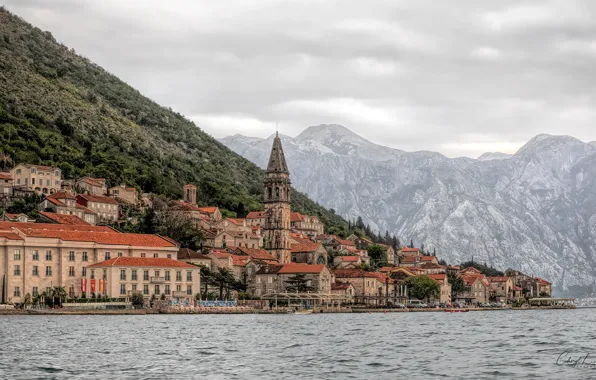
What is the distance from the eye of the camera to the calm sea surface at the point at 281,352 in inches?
2057

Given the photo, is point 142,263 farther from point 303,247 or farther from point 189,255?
point 303,247

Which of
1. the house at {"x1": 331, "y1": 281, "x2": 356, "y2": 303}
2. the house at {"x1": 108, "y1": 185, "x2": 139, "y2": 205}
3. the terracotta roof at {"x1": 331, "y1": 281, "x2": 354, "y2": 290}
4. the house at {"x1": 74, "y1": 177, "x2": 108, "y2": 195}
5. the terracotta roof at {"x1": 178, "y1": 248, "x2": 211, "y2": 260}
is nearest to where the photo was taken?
the terracotta roof at {"x1": 178, "y1": 248, "x2": 211, "y2": 260}

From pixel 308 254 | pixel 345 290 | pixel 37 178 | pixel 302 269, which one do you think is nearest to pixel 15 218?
pixel 37 178

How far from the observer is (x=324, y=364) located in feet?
188

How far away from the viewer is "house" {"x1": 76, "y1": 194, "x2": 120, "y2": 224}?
171625mm

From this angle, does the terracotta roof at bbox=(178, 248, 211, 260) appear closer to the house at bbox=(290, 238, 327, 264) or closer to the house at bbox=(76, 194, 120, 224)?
the house at bbox=(76, 194, 120, 224)

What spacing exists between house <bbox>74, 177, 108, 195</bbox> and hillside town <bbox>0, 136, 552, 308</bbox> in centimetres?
23

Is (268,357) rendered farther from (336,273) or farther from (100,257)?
(336,273)

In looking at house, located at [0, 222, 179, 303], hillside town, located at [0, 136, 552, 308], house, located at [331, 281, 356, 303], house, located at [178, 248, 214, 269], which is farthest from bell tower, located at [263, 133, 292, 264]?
house, located at [0, 222, 179, 303]

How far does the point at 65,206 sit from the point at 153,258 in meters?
30.1

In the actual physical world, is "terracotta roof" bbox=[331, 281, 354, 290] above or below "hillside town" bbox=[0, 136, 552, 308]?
below

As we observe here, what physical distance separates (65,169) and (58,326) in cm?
10437

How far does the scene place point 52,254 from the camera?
430 feet

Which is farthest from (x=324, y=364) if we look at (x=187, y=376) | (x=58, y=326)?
(x=58, y=326)
